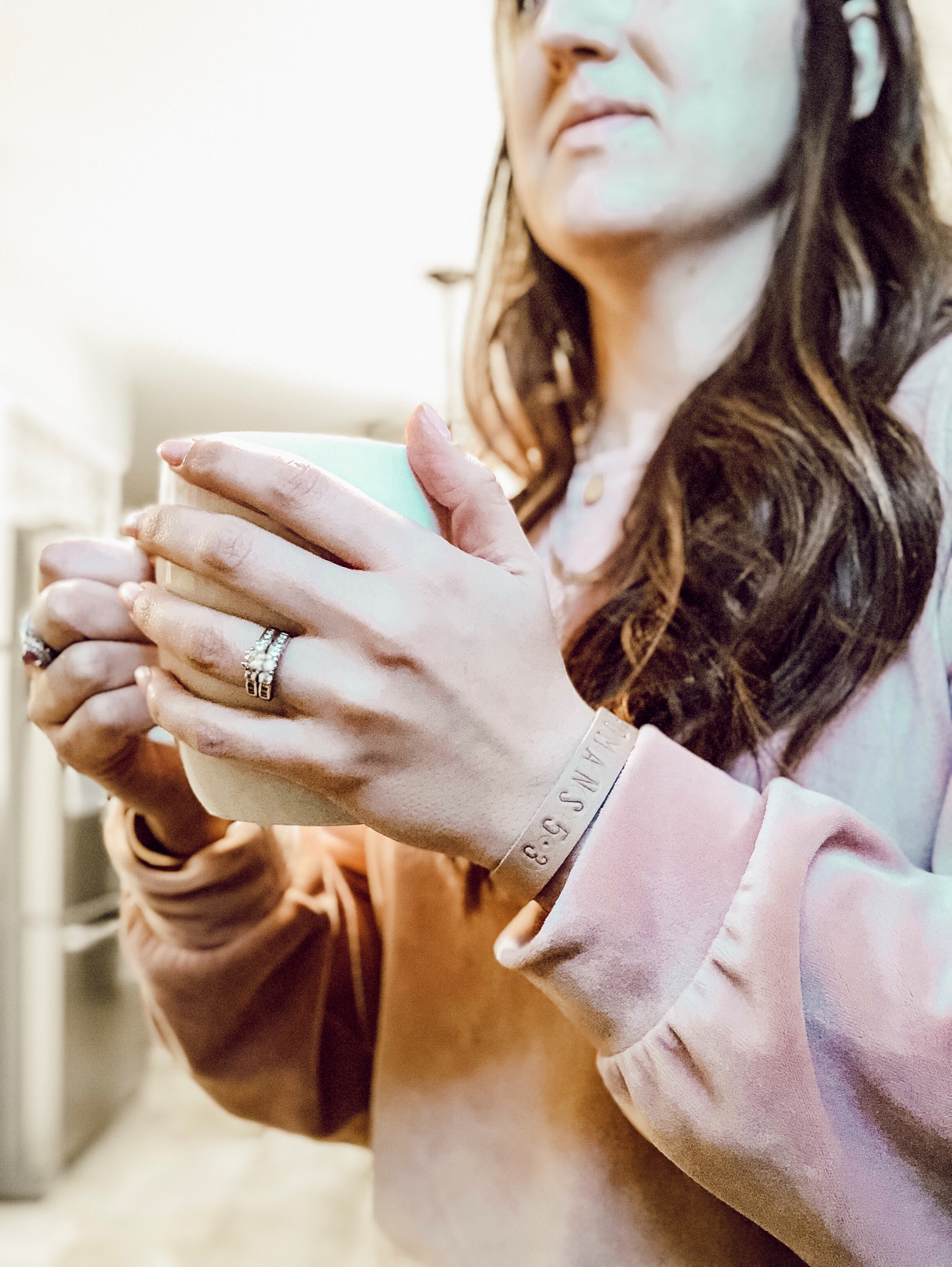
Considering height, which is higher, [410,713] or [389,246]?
[389,246]

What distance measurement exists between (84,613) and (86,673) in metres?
0.02

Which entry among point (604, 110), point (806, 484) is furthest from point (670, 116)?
point (806, 484)

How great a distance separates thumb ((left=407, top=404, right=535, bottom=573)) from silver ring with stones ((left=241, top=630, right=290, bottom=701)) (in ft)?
0.20

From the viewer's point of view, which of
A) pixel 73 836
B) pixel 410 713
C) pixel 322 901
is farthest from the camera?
pixel 73 836

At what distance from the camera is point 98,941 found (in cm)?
57

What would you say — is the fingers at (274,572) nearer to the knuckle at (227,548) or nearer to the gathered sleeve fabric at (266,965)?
the knuckle at (227,548)

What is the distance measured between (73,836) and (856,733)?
538 mm

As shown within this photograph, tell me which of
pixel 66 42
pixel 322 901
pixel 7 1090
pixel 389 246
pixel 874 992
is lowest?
pixel 7 1090

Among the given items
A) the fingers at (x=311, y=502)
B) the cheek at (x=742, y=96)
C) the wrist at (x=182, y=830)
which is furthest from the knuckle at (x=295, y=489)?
the cheek at (x=742, y=96)

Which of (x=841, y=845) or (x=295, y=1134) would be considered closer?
(x=841, y=845)

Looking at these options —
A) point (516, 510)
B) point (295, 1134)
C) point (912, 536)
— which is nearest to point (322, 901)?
point (295, 1134)

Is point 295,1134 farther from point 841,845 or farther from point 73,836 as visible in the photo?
point 841,845

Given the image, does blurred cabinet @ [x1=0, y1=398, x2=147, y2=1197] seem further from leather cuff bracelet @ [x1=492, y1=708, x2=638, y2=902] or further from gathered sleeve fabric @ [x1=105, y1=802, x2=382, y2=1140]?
leather cuff bracelet @ [x1=492, y1=708, x2=638, y2=902]

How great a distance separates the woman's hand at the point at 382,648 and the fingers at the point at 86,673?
0.32ft
